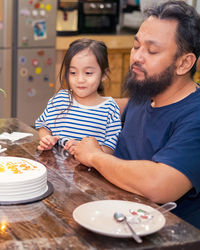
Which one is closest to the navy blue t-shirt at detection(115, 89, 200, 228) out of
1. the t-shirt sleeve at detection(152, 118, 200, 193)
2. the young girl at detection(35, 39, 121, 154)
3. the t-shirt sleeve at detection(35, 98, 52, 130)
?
the t-shirt sleeve at detection(152, 118, 200, 193)

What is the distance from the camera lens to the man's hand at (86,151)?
1.97 meters

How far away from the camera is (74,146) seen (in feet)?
6.95

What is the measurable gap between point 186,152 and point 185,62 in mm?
429

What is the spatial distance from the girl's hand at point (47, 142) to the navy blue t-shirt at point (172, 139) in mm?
287

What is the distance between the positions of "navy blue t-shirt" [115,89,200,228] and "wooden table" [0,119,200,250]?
0.63 ft

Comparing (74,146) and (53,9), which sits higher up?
(53,9)

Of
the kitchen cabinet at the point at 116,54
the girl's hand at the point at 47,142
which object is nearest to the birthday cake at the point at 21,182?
the girl's hand at the point at 47,142

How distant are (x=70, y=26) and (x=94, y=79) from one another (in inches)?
128

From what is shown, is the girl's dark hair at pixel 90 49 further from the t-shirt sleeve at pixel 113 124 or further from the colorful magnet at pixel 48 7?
the colorful magnet at pixel 48 7

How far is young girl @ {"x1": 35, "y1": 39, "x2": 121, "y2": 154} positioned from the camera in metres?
2.28

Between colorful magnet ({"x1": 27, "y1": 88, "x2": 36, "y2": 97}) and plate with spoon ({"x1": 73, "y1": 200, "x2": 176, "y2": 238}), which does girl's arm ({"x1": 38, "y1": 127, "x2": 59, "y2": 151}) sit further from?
colorful magnet ({"x1": 27, "y1": 88, "x2": 36, "y2": 97})

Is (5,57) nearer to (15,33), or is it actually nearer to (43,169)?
(15,33)

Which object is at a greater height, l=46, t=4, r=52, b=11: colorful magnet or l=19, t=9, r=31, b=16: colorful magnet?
l=46, t=4, r=52, b=11: colorful magnet

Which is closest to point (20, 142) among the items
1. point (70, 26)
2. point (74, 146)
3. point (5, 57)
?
point (74, 146)
